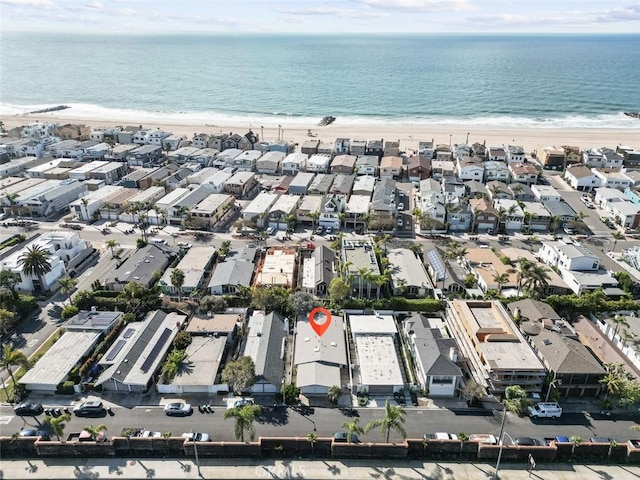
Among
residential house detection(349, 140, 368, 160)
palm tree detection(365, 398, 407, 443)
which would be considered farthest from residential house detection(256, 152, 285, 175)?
palm tree detection(365, 398, 407, 443)

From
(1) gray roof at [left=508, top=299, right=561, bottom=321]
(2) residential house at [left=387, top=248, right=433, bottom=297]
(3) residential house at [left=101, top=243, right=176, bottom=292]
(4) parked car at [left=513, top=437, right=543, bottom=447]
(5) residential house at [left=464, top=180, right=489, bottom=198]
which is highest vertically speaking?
(5) residential house at [left=464, top=180, right=489, bottom=198]

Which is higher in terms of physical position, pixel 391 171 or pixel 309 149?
pixel 309 149

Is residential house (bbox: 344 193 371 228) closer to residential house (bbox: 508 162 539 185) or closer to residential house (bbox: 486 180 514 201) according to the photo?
residential house (bbox: 486 180 514 201)

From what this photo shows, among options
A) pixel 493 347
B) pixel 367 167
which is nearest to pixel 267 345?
pixel 493 347

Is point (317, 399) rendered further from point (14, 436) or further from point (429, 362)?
point (14, 436)

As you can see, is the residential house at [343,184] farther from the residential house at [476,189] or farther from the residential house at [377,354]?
the residential house at [377,354]

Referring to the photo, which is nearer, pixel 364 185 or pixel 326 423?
pixel 326 423

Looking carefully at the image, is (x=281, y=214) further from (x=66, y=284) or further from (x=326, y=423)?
(x=326, y=423)
